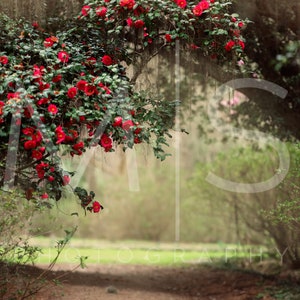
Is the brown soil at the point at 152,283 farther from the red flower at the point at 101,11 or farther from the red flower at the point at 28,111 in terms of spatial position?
the red flower at the point at 101,11

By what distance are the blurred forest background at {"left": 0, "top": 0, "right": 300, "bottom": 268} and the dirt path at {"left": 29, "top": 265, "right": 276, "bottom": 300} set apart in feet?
2.19

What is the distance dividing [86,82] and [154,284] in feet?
12.3

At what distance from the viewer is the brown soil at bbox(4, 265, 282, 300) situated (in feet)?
17.5

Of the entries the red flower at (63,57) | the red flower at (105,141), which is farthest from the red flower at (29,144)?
the red flower at (63,57)

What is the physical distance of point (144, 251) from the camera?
10.6m

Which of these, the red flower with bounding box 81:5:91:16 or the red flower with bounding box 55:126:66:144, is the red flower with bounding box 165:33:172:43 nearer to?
the red flower with bounding box 81:5:91:16

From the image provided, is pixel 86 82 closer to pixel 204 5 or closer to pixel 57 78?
pixel 57 78

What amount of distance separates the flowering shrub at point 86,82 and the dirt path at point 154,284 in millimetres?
1585

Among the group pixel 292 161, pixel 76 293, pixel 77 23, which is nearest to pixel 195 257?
pixel 292 161

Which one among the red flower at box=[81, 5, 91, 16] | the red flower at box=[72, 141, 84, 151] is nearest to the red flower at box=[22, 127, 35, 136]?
the red flower at box=[72, 141, 84, 151]

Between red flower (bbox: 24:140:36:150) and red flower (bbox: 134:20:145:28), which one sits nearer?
red flower (bbox: 24:140:36:150)

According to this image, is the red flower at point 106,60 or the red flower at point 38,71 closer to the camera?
the red flower at point 38,71

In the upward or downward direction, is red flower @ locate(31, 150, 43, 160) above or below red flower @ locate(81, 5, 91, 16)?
below

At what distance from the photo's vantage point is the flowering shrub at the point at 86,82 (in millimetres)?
3713
